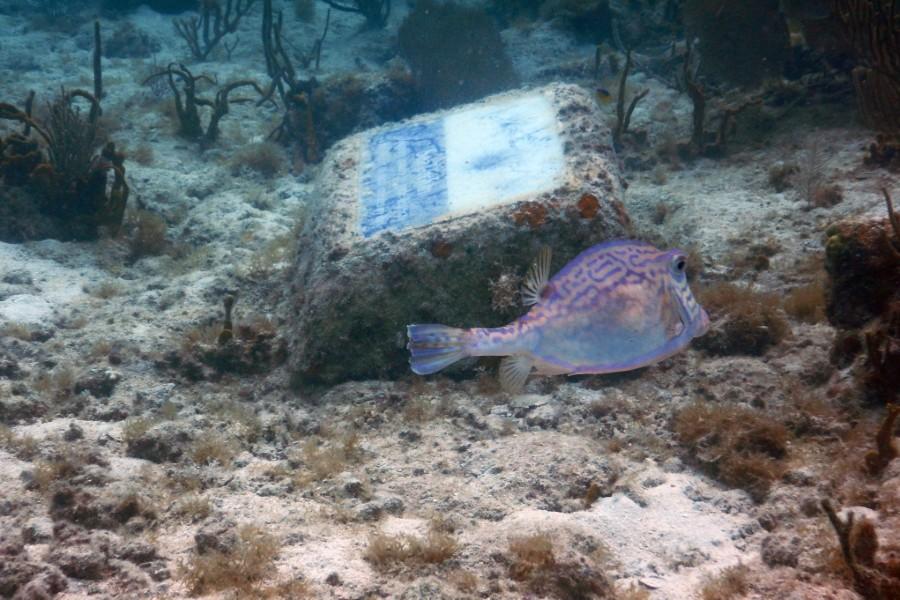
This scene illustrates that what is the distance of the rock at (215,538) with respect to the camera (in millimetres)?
2713

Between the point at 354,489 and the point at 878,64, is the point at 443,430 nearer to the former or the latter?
the point at 354,489

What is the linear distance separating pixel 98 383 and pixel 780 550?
4.37 meters

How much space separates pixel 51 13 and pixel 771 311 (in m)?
18.3

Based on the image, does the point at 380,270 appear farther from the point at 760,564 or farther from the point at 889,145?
the point at 889,145

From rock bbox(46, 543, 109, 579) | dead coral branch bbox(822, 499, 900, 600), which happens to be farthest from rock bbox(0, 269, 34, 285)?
dead coral branch bbox(822, 499, 900, 600)

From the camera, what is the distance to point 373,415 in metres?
4.00

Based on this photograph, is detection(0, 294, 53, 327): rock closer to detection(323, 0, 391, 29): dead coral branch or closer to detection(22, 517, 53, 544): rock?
detection(22, 517, 53, 544): rock

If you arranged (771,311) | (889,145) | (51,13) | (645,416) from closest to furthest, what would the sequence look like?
(645,416) < (771,311) < (889,145) < (51,13)

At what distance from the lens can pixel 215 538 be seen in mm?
2736

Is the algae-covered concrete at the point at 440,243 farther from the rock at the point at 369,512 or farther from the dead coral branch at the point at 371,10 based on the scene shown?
the dead coral branch at the point at 371,10

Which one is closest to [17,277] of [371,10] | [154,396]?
[154,396]

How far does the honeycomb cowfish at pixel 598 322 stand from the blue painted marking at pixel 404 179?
231 cm

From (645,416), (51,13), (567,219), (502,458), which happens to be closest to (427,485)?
(502,458)

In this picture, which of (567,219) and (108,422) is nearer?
(108,422)
